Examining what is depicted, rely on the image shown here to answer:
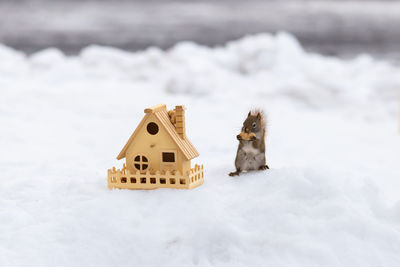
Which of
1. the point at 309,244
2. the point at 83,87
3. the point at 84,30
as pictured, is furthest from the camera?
the point at 84,30

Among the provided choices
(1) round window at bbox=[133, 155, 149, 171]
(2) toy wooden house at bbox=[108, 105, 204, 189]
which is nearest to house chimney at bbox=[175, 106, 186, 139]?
(2) toy wooden house at bbox=[108, 105, 204, 189]

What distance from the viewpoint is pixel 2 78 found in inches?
329

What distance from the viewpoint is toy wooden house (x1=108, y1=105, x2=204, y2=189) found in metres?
4.26

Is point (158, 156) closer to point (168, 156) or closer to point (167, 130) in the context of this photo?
point (168, 156)

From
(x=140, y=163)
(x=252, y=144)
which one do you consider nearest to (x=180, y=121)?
(x=140, y=163)

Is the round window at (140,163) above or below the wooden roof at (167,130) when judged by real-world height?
below

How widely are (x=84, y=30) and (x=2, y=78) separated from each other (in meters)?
1.45

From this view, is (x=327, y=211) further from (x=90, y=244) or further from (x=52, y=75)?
(x=52, y=75)

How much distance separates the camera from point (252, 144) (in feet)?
14.2

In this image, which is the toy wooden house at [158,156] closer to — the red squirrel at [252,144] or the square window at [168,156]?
the square window at [168,156]

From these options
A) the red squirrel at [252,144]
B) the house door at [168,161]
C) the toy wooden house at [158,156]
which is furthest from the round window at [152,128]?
the red squirrel at [252,144]

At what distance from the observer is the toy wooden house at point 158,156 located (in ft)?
14.0

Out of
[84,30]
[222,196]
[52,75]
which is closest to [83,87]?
[52,75]

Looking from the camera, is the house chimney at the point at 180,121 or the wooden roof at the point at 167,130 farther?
the house chimney at the point at 180,121
